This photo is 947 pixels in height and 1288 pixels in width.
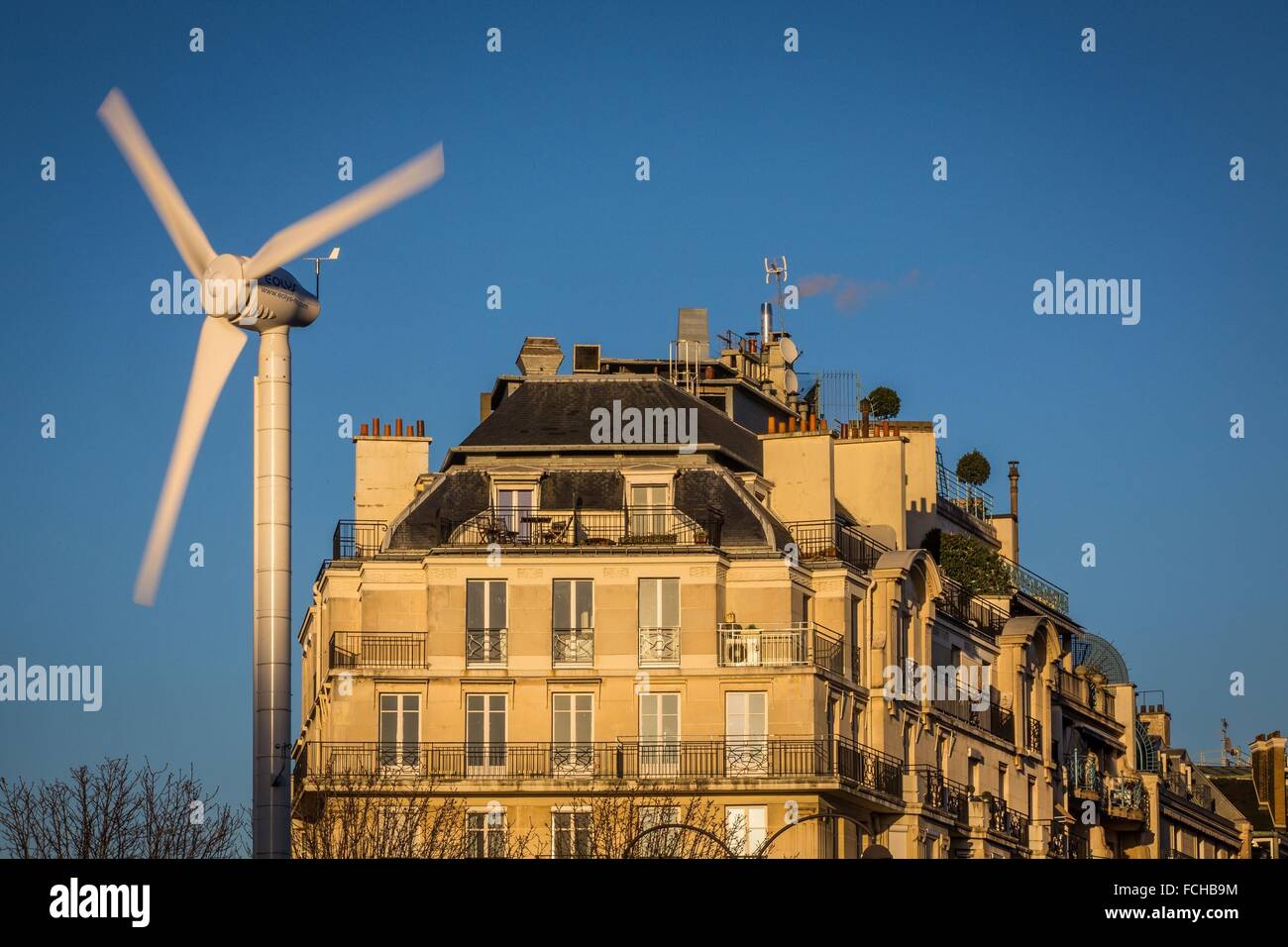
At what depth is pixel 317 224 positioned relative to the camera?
82562mm

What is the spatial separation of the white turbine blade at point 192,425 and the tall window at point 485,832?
14.1 metres

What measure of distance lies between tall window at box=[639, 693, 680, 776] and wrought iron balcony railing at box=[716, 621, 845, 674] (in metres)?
1.95

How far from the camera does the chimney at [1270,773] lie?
150 metres

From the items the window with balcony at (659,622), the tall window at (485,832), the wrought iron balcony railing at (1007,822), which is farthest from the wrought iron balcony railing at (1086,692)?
the tall window at (485,832)

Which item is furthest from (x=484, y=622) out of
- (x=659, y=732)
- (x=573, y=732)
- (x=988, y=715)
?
(x=988, y=715)

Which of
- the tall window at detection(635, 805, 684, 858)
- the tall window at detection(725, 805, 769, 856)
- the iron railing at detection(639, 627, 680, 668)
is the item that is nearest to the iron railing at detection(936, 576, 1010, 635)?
the iron railing at detection(639, 627, 680, 668)

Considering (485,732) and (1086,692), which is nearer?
(485,732)

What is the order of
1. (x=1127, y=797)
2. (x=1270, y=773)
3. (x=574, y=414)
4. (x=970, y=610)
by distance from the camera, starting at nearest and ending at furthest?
(x=574, y=414), (x=970, y=610), (x=1127, y=797), (x=1270, y=773)

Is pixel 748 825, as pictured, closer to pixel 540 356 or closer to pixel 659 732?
pixel 659 732

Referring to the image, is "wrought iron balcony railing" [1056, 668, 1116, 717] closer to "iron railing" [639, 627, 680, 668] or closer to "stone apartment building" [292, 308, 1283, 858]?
"stone apartment building" [292, 308, 1283, 858]

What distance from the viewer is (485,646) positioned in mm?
86875

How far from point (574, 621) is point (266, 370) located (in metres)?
11.1
